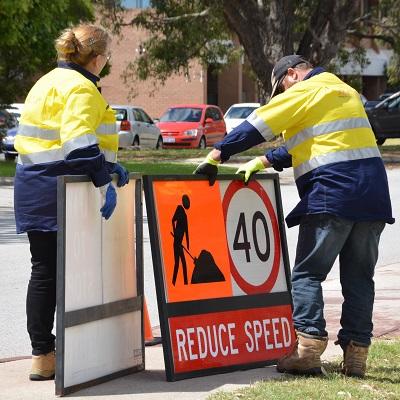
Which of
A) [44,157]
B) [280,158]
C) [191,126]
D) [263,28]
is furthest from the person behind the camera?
[191,126]

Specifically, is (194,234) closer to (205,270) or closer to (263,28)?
(205,270)

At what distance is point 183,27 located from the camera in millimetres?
43844

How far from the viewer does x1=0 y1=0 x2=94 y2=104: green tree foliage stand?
25141 mm

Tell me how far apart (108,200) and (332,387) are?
1498mm

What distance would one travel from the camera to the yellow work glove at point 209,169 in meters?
6.73

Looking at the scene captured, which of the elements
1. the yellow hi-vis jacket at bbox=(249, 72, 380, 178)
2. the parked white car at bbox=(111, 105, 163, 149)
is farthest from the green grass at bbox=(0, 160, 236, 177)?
the yellow hi-vis jacket at bbox=(249, 72, 380, 178)

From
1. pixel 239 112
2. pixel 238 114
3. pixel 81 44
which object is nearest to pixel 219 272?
pixel 81 44

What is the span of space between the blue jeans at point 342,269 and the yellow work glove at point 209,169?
586 mm

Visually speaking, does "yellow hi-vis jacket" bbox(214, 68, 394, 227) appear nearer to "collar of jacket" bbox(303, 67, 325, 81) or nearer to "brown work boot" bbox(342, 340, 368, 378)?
"collar of jacket" bbox(303, 67, 325, 81)

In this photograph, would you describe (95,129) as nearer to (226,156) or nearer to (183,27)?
(226,156)

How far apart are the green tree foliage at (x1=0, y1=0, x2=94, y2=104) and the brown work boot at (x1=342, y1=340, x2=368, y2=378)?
60.5ft

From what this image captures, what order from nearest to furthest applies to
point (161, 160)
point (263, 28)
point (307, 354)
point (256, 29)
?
point (307, 354) < point (161, 160) < point (263, 28) < point (256, 29)

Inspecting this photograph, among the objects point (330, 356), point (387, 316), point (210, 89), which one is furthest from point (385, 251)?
point (210, 89)

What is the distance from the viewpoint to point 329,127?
6.51m
